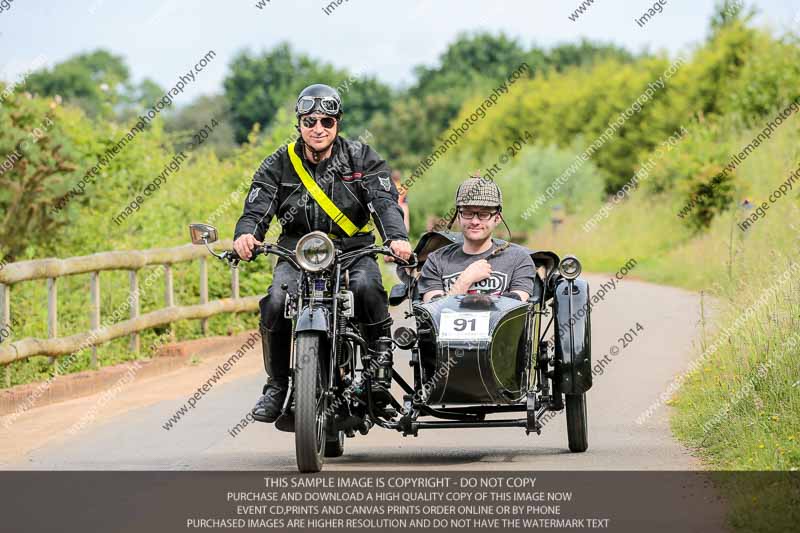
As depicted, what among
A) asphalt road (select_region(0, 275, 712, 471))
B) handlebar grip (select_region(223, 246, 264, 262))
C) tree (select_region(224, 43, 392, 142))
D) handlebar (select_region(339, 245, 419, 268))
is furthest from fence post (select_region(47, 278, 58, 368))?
tree (select_region(224, 43, 392, 142))

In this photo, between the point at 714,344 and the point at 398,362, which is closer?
the point at 714,344

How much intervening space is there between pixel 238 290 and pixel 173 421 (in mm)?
7343

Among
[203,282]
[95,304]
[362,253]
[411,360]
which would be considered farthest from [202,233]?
[203,282]

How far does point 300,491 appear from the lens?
830 centimetres

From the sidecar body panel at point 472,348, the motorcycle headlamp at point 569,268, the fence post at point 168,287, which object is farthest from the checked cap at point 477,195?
the fence post at point 168,287

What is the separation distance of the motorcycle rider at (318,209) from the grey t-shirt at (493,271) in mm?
350

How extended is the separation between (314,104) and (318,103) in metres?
0.03

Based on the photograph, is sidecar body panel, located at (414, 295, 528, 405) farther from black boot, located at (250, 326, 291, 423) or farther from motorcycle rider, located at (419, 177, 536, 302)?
black boot, located at (250, 326, 291, 423)

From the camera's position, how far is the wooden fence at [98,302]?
13.3 meters

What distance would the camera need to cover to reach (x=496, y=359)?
8.96 metres

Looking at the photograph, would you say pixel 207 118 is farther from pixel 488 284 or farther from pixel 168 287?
pixel 488 284

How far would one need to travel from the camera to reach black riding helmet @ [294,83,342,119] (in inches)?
369

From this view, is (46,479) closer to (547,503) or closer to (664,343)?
(547,503)

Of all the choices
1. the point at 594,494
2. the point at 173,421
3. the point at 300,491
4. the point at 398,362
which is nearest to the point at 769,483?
the point at 594,494
